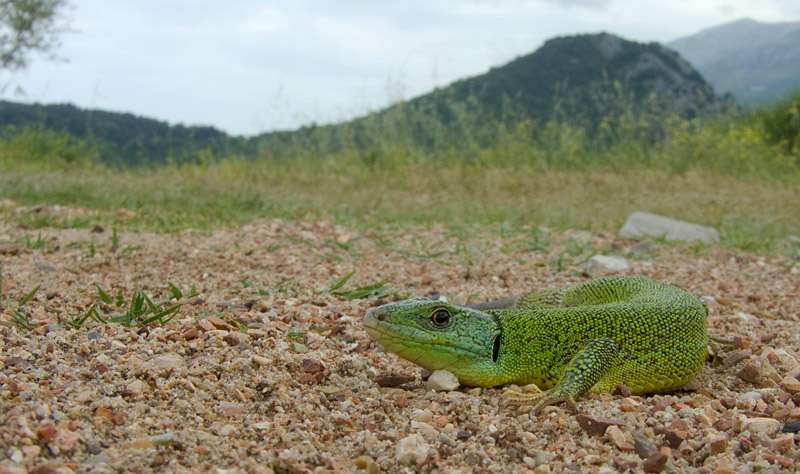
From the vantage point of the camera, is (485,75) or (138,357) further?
(485,75)

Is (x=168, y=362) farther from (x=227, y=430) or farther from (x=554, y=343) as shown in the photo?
(x=554, y=343)

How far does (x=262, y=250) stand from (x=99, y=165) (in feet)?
29.8

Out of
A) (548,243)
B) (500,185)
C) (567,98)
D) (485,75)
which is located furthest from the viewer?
(485,75)

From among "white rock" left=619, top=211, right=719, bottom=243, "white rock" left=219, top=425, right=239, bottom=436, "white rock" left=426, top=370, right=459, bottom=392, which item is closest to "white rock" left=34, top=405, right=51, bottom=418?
"white rock" left=219, top=425, right=239, bottom=436

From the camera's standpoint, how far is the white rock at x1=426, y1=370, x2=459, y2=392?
2584mm

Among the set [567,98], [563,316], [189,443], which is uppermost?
[567,98]

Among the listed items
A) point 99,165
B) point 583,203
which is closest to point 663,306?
point 583,203

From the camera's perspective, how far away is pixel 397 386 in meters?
2.65

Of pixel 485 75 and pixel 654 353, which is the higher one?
pixel 485 75

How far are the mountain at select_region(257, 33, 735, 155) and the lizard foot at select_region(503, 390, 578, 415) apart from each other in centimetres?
1159

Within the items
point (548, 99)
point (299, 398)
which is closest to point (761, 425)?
point (299, 398)

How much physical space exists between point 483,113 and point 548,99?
13.5 ft

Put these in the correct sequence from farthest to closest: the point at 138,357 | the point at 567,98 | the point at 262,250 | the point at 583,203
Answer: the point at 567,98
the point at 583,203
the point at 262,250
the point at 138,357

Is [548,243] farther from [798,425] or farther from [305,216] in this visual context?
[798,425]
